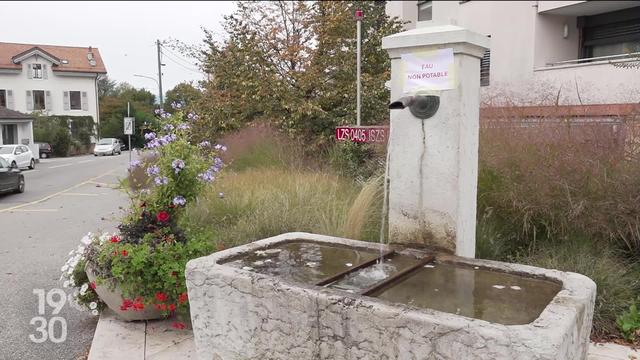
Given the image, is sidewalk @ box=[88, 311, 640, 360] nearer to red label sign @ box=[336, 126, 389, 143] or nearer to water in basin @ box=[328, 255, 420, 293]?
water in basin @ box=[328, 255, 420, 293]

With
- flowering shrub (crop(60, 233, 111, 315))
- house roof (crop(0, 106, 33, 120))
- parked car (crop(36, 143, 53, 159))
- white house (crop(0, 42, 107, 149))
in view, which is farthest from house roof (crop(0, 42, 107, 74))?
flowering shrub (crop(60, 233, 111, 315))

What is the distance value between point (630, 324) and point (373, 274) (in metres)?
2.14

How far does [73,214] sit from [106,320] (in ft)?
27.2

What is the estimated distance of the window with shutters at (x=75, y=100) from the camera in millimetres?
45406

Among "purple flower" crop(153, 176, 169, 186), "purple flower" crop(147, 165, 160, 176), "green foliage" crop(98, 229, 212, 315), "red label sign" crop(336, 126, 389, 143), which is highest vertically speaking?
"red label sign" crop(336, 126, 389, 143)

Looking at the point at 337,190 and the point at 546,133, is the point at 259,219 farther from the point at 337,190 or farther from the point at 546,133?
the point at 546,133

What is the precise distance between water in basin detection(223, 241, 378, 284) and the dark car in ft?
48.2

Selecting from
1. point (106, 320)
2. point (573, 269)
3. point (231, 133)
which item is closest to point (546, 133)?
point (573, 269)

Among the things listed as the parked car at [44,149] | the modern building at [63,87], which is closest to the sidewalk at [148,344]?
the modern building at [63,87]

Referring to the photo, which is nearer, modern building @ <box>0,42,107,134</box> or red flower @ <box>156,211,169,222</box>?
red flower @ <box>156,211,169,222</box>

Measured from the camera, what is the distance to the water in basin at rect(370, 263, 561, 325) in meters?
2.64

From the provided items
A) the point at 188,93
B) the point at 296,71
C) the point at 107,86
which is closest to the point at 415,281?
the point at 296,71

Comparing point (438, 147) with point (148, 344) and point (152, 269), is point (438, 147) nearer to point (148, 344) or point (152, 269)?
point (152, 269)

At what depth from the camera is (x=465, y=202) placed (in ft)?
11.9
